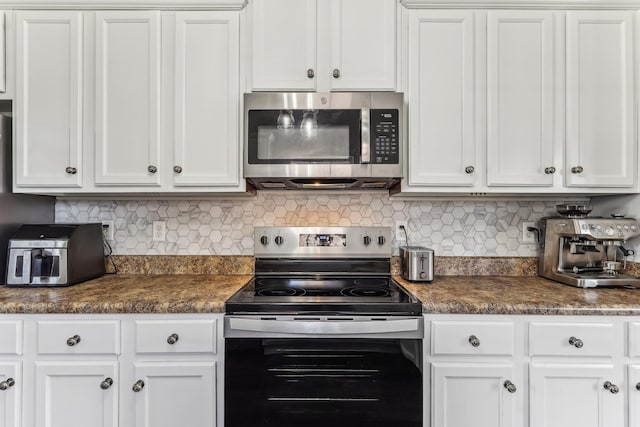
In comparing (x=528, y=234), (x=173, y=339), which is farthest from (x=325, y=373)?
(x=528, y=234)

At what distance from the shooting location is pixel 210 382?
1341 millimetres

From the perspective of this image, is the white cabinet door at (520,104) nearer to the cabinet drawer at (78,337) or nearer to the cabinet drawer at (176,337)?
the cabinet drawer at (176,337)

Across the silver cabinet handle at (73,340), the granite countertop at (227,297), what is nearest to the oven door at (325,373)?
the granite countertop at (227,297)

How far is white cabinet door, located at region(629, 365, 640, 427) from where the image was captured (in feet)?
4.35

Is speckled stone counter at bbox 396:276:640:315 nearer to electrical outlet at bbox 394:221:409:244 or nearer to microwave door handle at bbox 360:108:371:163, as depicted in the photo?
electrical outlet at bbox 394:221:409:244

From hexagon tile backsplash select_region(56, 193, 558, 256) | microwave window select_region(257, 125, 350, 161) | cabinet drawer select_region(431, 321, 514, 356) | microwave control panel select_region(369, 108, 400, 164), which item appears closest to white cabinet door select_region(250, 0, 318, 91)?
microwave window select_region(257, 125, 350, 161)

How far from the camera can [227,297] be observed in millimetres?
1438

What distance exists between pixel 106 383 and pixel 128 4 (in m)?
1.76

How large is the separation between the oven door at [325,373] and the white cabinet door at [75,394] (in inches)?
18.7

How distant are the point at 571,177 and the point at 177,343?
6.50 ft

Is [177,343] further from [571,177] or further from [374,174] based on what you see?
[571,177]

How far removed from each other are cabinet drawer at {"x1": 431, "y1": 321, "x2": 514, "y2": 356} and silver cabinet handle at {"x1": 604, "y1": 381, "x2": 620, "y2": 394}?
0.38 meters

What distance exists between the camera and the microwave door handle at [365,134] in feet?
5.27

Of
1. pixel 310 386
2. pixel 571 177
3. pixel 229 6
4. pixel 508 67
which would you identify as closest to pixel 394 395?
pixel 310 386
